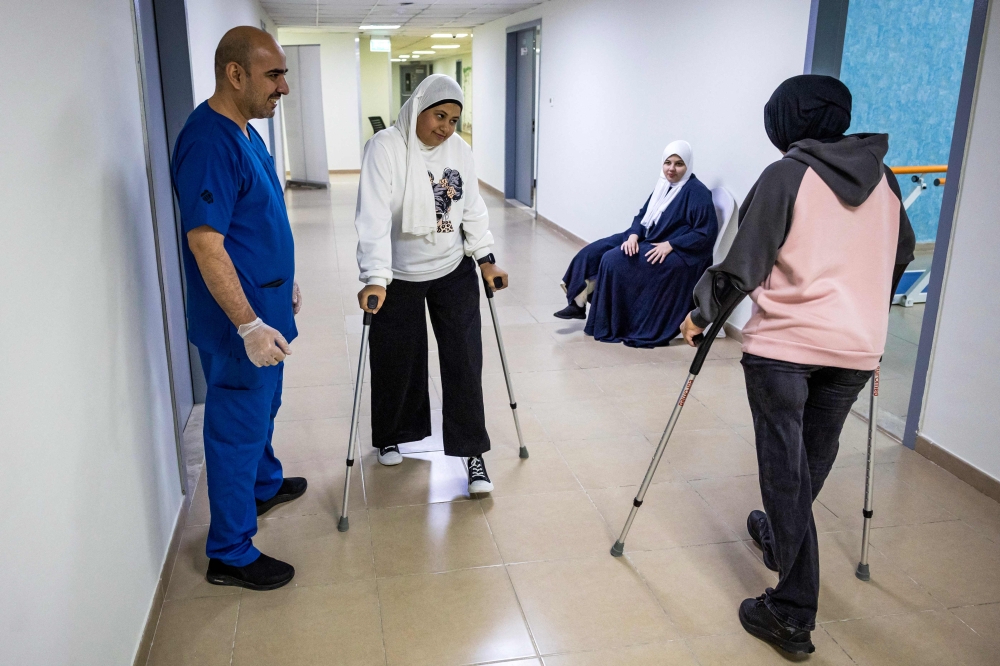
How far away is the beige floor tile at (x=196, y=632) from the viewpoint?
2162 millimetres

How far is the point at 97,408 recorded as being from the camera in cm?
187

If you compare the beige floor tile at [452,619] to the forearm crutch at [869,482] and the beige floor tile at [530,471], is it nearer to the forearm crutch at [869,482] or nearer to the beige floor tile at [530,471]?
the beige floor tile at [530,471]

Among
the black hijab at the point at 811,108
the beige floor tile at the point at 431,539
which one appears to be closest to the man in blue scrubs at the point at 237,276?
the beige floor tile at the point at 431,539

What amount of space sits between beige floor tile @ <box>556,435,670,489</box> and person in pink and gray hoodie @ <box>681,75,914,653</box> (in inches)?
40.2

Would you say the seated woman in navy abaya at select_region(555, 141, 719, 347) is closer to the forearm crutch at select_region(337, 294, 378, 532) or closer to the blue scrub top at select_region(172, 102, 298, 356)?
the forearm crutch at select_region(337, 294, 378, 532)

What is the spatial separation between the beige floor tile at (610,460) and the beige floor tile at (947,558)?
86 centimetres

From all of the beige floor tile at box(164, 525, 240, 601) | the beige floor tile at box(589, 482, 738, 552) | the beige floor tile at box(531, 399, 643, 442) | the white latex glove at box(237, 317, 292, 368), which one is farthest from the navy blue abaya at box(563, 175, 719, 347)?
the white latex glove at box(237, 317, 292, 368)

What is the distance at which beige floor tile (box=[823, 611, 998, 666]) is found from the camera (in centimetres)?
219

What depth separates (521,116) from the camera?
35.3 ft

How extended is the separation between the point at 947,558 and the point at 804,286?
1.32 metres

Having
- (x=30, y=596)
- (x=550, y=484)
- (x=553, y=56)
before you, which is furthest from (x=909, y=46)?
(x=30, y=596)

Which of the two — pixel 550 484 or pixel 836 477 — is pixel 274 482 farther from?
pixel 836 477

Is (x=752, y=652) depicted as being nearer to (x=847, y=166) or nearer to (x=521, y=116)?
(x=847, y=166)

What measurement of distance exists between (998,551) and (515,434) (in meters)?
1.90
